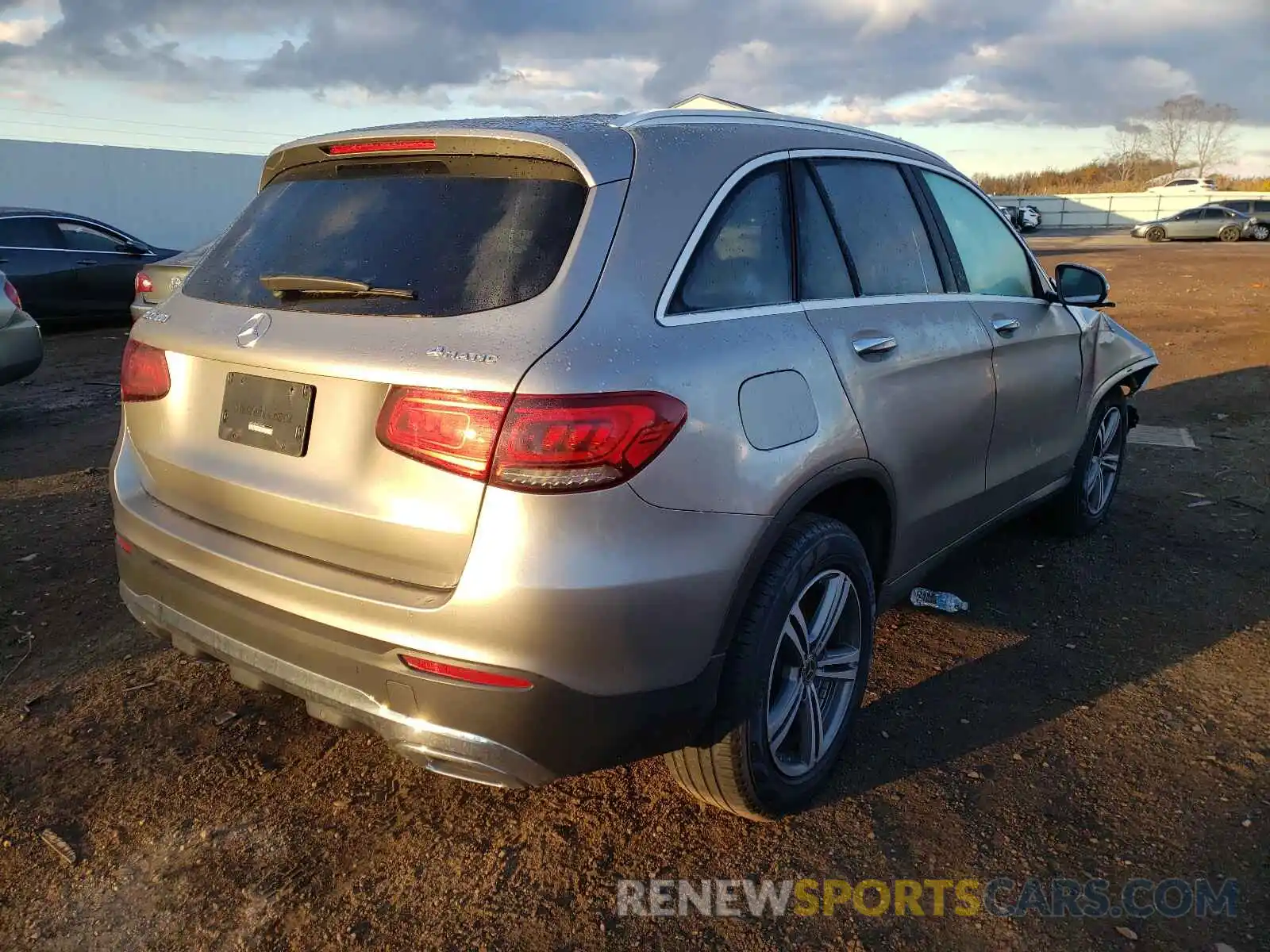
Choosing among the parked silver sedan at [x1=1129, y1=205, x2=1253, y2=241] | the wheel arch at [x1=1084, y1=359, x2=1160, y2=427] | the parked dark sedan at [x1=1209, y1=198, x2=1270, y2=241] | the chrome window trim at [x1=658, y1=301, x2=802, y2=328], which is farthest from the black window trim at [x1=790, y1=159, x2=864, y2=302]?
the parked dark sedan at [x1=1209, y1=198, x2=1270, y2=241]

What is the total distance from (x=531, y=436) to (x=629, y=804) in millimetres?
1300

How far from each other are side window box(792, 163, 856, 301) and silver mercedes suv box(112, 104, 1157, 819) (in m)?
0.01

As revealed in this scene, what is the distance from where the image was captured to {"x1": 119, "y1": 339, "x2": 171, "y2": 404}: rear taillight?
2514 mm

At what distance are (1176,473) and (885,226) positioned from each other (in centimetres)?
389

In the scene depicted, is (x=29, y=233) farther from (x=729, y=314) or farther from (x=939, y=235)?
(x=729, y=314)

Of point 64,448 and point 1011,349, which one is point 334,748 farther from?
point 64,448

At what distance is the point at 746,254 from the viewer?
8.20 feet

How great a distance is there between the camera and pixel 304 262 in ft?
7.98

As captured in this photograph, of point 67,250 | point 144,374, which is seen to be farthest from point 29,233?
point 144,374

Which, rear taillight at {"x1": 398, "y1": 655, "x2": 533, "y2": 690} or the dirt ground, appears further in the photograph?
the dirt ground

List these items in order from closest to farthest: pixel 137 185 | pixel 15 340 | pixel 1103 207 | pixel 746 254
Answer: pixel 746 254 < pixel 15 340 < pixel 137 185 < pixel 1103 207

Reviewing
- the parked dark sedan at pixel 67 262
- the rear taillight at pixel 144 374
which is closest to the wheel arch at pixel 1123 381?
the rear taillight at pixel 144 374

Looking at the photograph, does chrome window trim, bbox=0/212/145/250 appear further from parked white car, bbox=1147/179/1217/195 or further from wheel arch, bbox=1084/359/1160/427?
parked white car, bbox=1147/179/1217/195

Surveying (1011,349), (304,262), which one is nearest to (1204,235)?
(1011,349)
